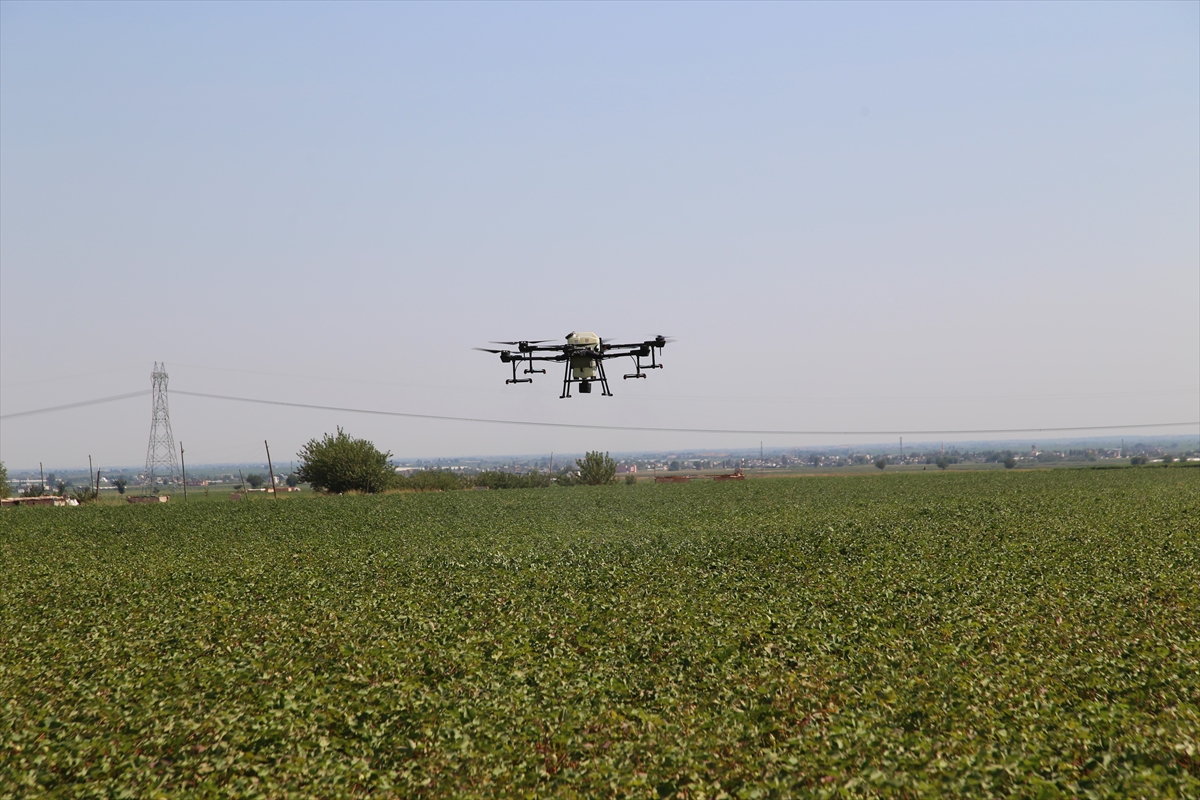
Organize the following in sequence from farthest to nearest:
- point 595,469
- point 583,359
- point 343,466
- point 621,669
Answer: point 595,469 < point 343,466 < point 583,359 < point 621,669

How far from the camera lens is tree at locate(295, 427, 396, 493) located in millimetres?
87375

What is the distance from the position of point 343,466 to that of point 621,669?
74.7 metres

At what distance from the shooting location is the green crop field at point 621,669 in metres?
12.6

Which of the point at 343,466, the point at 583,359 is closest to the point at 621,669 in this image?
the point at 583,359

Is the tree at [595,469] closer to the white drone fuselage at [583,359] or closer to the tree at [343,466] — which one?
the tree at [343,466]

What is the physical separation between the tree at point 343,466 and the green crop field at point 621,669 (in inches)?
2035

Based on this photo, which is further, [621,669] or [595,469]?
[595,469]

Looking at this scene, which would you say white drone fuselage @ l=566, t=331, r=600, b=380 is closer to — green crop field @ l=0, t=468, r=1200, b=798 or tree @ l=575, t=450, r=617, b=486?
green crop field @ l=0, t=468, r=1200, b=798

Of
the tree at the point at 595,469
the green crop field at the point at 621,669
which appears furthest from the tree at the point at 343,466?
the green crop field at the point at 621,669

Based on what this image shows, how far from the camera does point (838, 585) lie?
25109 mm

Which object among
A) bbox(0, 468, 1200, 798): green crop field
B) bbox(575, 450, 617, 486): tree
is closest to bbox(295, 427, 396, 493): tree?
bbox(575, 450, 617, 486): tree

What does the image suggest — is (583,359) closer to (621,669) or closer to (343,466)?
(621,669)

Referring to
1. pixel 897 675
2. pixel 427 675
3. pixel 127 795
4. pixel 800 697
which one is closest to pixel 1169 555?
pixel 897 675

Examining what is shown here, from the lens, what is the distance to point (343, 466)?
87.3 metres
